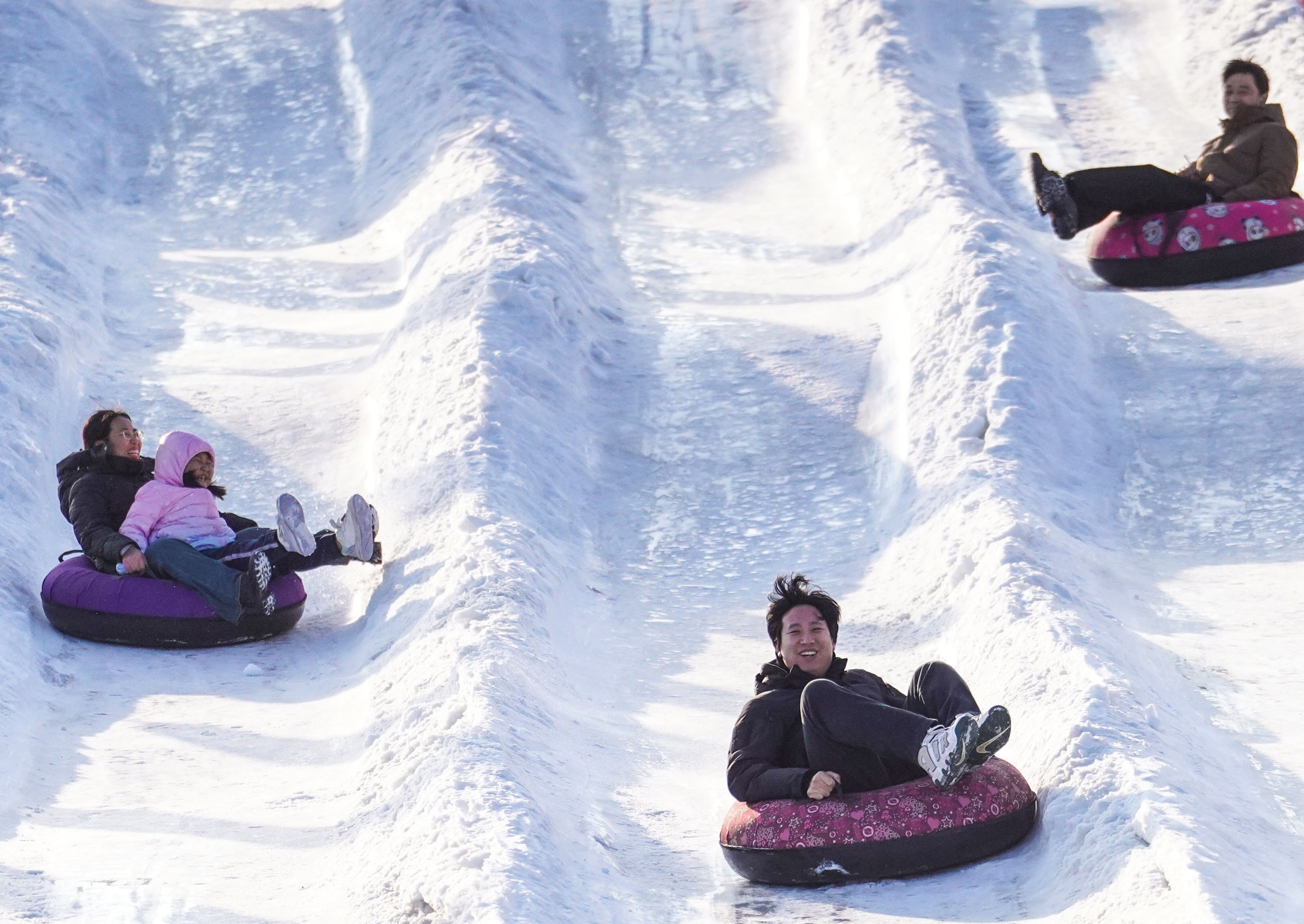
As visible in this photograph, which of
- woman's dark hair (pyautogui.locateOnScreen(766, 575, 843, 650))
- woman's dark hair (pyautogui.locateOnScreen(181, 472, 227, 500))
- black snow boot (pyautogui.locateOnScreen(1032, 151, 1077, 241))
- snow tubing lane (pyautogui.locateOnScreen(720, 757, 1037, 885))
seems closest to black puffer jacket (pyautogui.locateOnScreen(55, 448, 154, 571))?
woman's dark hair (pyautogui.locateOnScreen(181, 472, 227, 500))

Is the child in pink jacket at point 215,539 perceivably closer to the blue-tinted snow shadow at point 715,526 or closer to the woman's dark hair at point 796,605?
the blue-tinted snow shadow at point 715,526

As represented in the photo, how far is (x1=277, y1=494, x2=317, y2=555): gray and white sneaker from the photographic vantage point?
5273mm

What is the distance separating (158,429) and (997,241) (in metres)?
4.23

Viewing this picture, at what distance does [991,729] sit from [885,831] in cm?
40

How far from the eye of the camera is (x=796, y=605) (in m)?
3.96

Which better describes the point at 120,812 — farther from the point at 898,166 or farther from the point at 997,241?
the point at 898,166

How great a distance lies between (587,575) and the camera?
5785 millimetres

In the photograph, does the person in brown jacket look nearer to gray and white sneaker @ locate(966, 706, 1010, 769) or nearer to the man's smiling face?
the man's smiling face

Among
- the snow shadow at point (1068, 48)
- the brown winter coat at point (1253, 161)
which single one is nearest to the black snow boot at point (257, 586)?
the brown winter coat at point (1253, 161)

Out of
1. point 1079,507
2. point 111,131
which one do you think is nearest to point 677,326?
point 1079,507

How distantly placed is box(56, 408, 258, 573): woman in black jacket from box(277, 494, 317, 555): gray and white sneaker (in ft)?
1.63

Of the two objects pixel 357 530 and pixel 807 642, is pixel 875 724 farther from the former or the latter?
pixel 357 530

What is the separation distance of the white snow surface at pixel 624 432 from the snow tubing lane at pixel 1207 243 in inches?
7.5

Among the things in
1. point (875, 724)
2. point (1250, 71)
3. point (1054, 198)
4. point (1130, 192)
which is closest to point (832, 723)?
point (875, 724)
